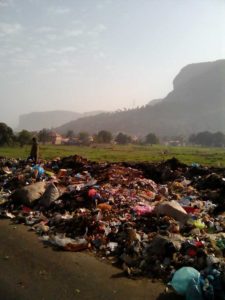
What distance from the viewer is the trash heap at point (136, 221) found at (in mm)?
5719

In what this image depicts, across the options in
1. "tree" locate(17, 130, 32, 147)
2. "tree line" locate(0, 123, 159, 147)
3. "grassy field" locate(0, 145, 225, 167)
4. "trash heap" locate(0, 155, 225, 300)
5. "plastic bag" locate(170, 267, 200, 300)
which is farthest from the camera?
"tree" locate(17, 130, 32, 147)

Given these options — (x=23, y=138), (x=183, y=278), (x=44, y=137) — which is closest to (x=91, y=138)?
(x=44, y=137)

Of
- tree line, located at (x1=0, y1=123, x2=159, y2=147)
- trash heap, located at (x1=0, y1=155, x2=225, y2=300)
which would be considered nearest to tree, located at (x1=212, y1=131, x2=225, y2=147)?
tree line, located at (x1=0, y1=123, x2=159, y2=147)

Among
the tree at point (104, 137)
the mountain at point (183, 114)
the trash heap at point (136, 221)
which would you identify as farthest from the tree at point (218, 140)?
the trash heap at point (136, 221)

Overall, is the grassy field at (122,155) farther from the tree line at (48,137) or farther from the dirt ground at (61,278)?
the dirt ground at (61,278)

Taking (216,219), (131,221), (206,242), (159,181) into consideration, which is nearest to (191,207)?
(216,219)

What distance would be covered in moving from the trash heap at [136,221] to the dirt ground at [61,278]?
0.90 ft

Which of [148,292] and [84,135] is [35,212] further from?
[84,135]

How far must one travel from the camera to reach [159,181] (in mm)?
14352

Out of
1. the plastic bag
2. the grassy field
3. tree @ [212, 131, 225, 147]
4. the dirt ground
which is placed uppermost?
tree @ [212, 131, 225, 147]

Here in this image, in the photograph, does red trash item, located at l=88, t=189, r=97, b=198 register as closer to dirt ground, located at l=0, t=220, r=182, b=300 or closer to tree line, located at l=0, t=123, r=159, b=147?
dirt ground, located at l=0, t=220, r=182, b=300

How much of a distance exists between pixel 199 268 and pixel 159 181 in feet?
28.9

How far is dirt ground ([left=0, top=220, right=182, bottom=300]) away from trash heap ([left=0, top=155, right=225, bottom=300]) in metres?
0.27

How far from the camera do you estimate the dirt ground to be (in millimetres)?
5062
